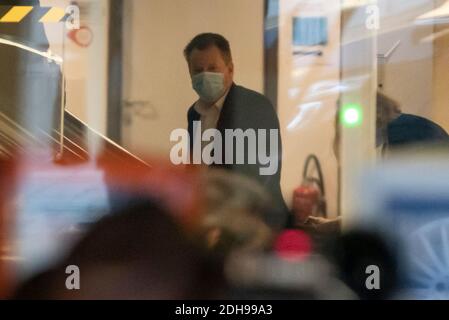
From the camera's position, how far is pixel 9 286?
195 cm

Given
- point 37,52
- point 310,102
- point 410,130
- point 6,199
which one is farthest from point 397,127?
point 6,199

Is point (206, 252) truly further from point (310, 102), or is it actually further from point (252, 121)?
point (310, 102)

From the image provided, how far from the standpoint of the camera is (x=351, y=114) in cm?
192

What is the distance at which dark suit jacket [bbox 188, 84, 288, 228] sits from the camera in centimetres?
191

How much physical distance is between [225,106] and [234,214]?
14.7 inches

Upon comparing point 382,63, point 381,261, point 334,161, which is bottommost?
point 381,261

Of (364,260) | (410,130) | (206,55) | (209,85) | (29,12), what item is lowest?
(364,260)

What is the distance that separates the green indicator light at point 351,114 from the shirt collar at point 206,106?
41 cm

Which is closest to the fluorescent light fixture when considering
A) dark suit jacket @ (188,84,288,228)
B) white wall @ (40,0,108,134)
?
white wall @ (40,0,108,134)

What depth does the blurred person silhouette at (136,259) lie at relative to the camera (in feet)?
6.28
